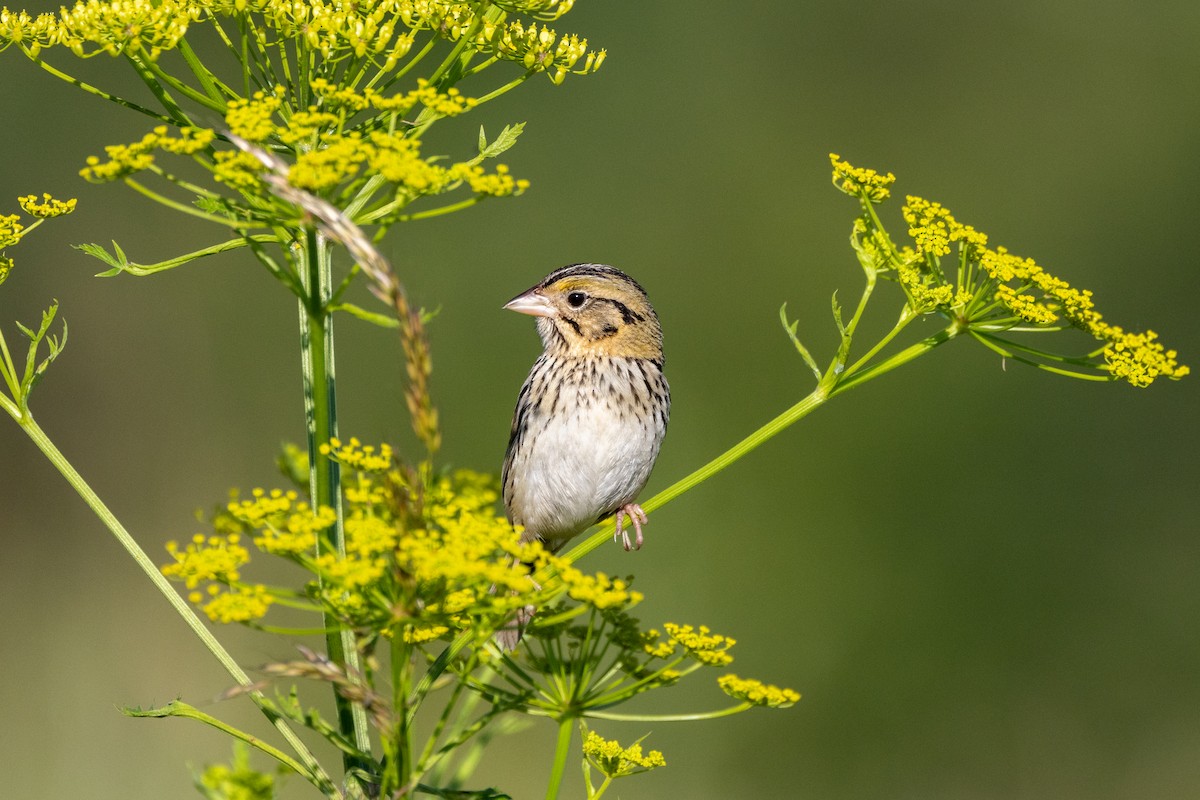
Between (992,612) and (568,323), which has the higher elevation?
(992,612)

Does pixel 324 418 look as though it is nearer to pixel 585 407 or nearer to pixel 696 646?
pixel 696 646

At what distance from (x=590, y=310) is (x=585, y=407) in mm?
421

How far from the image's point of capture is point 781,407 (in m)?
11.0

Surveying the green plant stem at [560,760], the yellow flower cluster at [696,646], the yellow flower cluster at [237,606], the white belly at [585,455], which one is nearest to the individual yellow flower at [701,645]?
the yellow flower cluster at [696,646]

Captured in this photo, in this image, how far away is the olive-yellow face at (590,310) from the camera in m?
5.52

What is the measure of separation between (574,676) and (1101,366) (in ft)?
5.94

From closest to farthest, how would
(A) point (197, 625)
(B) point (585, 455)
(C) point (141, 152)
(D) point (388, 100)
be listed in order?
(C) point (141, 152)
(D) point (388, 100)
(A) point (197, 625)
(B) point (585, 455)

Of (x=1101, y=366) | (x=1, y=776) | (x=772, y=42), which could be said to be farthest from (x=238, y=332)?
(x=1101, y=366)

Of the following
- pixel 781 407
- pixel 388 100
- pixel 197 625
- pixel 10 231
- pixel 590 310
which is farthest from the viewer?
pixel 781 407

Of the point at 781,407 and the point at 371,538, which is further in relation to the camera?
the point at 781,407

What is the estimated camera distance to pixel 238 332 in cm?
1080

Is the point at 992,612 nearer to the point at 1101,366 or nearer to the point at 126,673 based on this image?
the point at 126,673

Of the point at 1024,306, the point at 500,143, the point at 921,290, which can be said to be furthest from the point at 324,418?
the point at 1024,306

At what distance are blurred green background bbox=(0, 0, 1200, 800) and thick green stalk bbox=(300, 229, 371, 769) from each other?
19.7 feet
